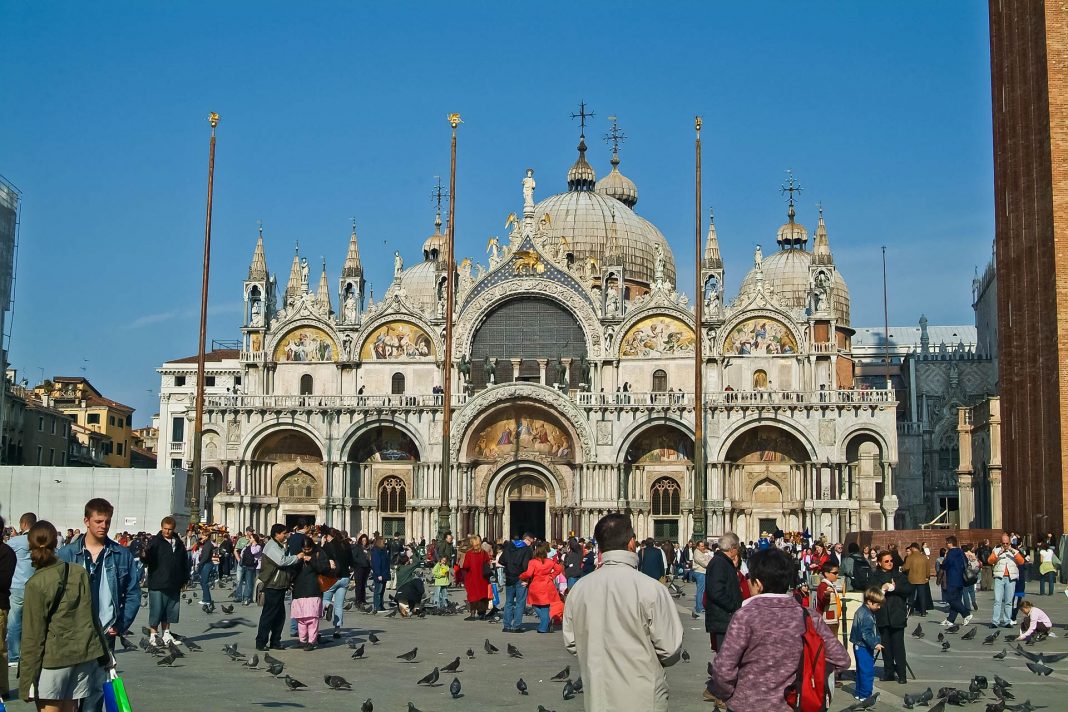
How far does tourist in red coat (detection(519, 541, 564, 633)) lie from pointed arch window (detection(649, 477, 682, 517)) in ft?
113

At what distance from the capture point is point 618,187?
76.8 meters

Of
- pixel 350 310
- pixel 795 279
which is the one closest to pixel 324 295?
pixel 350 310

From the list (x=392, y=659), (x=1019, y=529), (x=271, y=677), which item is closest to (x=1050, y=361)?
(x=1019, y=529)

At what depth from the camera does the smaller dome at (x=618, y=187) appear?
76688mm

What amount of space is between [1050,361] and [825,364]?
1846cm

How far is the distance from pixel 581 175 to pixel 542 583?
5243 cm

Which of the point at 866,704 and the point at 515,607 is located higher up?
the point at 515,607

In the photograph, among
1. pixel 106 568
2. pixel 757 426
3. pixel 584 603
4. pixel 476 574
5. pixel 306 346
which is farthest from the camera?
pixel 306 346

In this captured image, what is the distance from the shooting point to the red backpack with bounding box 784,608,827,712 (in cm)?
862

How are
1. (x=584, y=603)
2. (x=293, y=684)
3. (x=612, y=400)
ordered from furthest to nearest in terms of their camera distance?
1. (x=612, y=400)
2. (x=293, y=684)
3. (x=584, y=603)

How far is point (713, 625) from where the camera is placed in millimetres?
14930

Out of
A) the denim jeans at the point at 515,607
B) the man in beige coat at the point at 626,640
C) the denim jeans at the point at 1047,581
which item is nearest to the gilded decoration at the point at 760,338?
the denim jeans at the point at 1047,581

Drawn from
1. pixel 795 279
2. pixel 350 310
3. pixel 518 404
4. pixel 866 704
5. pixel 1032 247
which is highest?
pixel 795 279

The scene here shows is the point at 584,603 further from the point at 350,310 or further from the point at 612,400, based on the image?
the point at 350,310
